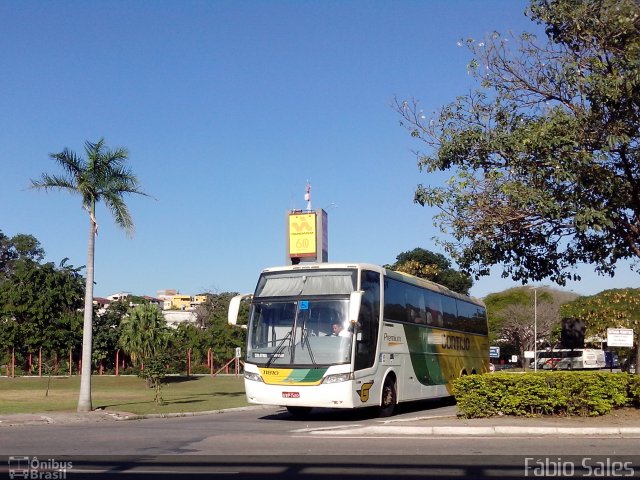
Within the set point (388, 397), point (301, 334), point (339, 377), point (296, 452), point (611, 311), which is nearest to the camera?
point (296, 452)

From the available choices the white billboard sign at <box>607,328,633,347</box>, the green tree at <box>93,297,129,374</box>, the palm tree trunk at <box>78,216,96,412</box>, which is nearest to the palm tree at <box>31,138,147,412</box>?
the palm tree trunk at <box>78,216,96,412</box>

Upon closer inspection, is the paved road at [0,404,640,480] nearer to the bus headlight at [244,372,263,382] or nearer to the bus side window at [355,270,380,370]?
the bus headlight at [244,372,263,382]

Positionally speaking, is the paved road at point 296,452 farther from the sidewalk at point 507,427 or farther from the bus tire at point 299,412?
the bus tire at point 299,412

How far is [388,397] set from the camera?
1967 cm

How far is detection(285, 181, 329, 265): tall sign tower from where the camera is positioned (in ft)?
181

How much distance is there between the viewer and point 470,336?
2830cm

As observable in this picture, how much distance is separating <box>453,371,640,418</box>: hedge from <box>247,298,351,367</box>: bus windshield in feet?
9.48

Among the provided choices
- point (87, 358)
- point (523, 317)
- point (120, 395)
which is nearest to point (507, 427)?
point (87, 358)

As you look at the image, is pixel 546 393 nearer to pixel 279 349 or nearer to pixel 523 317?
pixel 279 349

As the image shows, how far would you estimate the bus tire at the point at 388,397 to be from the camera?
63.9 feet

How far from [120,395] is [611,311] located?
36339 millimetres

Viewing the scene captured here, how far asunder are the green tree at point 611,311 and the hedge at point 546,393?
3748 cm

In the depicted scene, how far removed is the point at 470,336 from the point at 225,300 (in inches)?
2197

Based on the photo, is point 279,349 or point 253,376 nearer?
point 279,349
